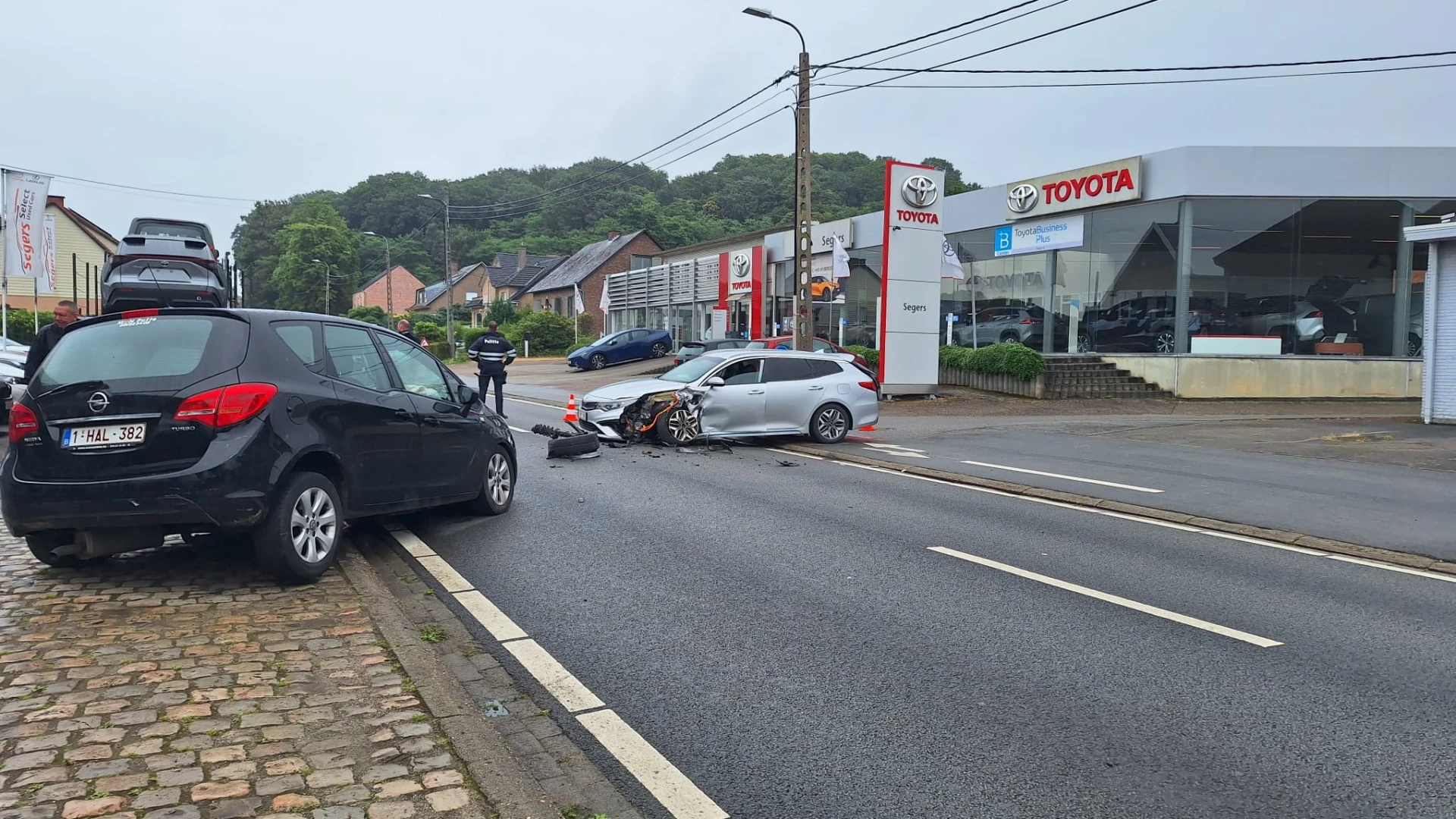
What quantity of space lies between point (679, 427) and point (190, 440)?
9156 millimetres

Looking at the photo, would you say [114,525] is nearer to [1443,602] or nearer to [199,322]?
[199,322]

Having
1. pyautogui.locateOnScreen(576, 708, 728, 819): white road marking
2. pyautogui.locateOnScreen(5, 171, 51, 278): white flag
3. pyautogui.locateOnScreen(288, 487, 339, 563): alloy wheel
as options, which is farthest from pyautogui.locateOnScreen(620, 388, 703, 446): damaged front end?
pyautogui.locateOnScreen(5, 171, 51, 278): white flag

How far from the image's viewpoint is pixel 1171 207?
2614 cm

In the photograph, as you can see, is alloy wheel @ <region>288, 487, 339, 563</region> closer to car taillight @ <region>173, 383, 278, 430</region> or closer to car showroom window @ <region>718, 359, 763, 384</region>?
car taillight @ <region>173, 383, 278, 430</region>

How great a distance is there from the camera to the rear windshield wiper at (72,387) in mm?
5953

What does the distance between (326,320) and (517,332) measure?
4978 centimetres

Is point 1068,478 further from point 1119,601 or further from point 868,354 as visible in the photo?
point 868,354

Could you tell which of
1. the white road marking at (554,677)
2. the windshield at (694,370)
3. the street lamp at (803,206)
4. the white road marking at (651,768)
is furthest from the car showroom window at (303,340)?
the street lamp at (803,206)

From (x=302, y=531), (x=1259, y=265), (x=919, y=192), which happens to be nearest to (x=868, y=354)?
(x=919, y=192)

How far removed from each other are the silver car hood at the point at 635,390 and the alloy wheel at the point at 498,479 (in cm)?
558

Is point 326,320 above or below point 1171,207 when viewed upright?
below

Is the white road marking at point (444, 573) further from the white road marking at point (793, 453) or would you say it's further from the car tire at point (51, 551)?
the white road marking at point (793, 453)


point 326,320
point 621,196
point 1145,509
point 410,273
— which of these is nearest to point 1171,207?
point 1145,509

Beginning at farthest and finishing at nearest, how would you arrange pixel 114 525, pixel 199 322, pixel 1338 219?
pixel 1338 219 < pixel 199 322 < pixel 114 525
